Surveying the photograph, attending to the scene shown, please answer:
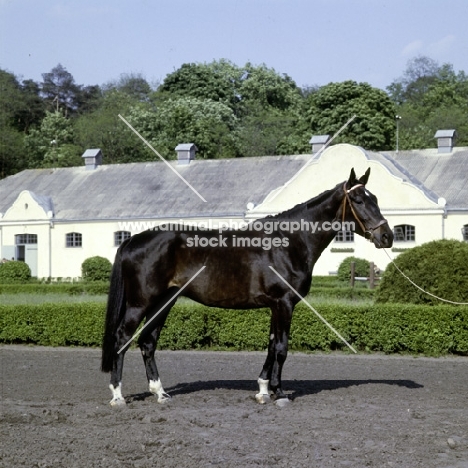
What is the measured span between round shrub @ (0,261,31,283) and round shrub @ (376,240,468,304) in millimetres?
22536

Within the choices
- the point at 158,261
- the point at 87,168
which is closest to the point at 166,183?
the point at 87,168

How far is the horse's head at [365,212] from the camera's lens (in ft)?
28.6

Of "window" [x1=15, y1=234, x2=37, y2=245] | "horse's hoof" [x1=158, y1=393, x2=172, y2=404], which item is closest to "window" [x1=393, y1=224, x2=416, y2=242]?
"window" [x1=15, y1=234, x2=37, y2=245]

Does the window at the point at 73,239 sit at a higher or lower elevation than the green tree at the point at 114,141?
lower

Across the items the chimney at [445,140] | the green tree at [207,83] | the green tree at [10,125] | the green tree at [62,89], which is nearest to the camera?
the chimney at [445,140]

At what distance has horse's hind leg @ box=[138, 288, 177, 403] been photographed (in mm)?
8867

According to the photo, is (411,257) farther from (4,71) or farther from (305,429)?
(4,71)

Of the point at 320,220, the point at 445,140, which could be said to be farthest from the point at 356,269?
the point at 320,220

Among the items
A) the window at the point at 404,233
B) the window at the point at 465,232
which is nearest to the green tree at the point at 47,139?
the window at the point at 404,233

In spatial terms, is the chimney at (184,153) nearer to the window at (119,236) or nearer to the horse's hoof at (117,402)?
the window at (119,236)

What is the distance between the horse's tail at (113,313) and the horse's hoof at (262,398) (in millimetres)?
1677

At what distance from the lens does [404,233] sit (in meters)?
35.2

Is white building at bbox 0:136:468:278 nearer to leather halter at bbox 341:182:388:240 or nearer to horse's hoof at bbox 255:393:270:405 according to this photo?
leather halter at bbox 341:182:388:240

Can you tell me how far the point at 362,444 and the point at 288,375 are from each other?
4599 mm
